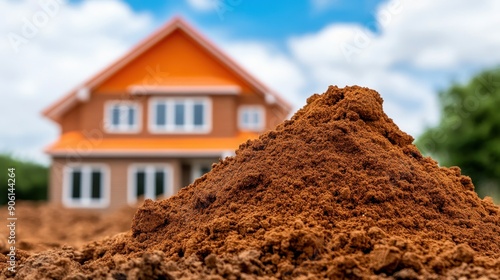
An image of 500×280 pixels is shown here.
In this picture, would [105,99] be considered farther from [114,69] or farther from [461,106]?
[461,106]

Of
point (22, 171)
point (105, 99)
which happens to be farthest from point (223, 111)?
point (22, 171)

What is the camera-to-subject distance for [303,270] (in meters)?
4.08

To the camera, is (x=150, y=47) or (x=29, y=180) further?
(x=29, y=180)

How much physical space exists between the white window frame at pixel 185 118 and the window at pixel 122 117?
804 millimetres

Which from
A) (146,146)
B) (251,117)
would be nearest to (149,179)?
(146,146)

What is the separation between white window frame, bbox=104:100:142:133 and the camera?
3475 cm

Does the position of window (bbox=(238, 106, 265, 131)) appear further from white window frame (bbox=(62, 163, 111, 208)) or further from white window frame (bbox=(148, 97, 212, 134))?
white window frame (bbox=(62, 163, 111, 208))

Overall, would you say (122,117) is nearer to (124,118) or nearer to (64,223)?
(124,118)

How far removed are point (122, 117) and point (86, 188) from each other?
3.97 meters

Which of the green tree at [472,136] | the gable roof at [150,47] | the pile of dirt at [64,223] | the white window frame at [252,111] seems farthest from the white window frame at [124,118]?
the green tree at [472,136]

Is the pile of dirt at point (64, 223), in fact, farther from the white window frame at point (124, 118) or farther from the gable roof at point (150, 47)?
the gable roof at point (150, 47)

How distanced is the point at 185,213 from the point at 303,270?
4.74 feet

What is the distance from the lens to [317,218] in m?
4.61

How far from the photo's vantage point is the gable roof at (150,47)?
34062mm
